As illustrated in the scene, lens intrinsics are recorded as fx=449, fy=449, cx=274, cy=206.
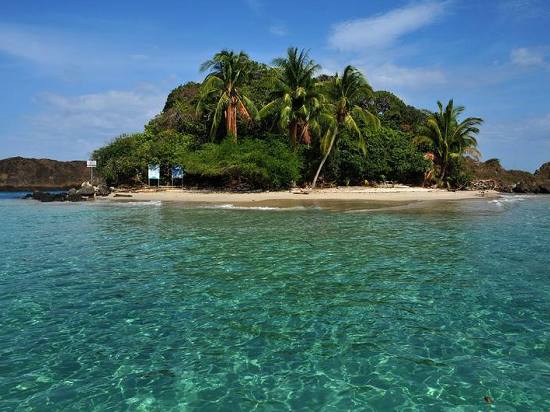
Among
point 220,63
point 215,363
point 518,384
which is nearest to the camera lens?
point 518,384

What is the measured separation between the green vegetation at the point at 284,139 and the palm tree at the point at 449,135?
9 cm

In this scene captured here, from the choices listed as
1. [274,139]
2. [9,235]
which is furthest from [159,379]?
[274,139]

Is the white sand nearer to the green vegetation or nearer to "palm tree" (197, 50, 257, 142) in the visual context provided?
the green vegetation

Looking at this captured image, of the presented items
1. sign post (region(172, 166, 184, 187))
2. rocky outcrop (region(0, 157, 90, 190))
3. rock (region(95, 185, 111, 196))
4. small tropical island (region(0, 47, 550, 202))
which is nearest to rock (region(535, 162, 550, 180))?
small tropical island (region(0, 47, 550, 202))

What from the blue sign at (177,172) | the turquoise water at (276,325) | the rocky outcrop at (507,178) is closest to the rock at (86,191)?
the blue sign at (177,172)

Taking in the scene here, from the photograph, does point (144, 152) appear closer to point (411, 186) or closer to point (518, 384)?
point (411, 186)

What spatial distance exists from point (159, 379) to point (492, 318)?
4.88 metres

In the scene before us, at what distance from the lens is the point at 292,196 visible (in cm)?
3131

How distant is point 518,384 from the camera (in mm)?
4730

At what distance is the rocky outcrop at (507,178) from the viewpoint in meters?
49.5

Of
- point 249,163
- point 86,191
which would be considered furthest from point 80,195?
point 249,163

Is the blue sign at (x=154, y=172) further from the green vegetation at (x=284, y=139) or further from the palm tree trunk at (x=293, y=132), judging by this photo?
the palm tree trunk at (x=293, y=132)

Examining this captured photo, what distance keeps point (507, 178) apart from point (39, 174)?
68723 millimetres

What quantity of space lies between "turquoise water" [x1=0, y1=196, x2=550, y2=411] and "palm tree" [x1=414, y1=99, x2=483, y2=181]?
94.2 ft
